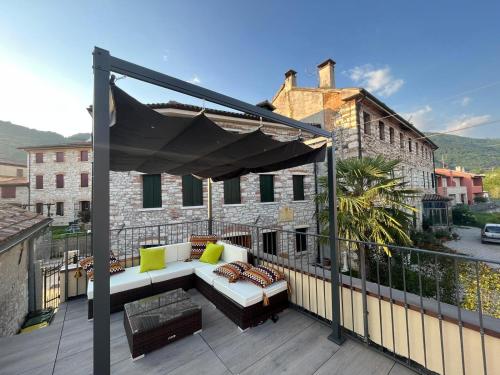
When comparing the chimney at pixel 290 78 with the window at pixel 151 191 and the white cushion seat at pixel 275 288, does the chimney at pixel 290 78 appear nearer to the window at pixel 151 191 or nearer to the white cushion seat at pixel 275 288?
the window at pixel 151 191

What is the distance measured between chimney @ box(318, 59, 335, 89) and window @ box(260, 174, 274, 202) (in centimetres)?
548

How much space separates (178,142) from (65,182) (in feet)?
84.4

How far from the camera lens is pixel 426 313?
198cm

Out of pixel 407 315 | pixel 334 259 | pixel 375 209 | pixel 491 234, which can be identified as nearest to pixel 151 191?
pixel 334 259

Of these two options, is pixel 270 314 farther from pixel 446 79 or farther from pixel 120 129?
pixel 446 79

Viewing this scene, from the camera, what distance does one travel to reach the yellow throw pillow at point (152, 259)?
3.74m

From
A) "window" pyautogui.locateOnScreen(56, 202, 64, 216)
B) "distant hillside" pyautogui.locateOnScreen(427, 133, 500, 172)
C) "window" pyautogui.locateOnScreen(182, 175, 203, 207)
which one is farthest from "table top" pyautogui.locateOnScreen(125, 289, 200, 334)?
"distant hillside" pyautogui.locateOnScreen(427, 133, 500, 172)

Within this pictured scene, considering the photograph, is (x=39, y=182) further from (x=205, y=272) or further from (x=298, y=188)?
(x=205, y=272)

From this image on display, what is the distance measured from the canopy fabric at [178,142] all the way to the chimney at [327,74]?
932 cm

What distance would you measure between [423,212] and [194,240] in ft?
56.6

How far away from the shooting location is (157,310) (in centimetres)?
261

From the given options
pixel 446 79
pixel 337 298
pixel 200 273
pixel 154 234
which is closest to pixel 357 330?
pixel 337 298

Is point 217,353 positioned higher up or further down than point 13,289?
further down

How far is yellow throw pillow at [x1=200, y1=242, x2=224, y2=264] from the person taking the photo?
4.19 metres
